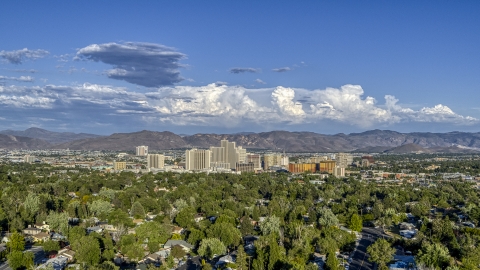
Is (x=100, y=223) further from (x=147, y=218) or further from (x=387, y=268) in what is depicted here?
(x=387, y=268)

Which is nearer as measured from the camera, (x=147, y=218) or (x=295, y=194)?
(x=147, y=218)

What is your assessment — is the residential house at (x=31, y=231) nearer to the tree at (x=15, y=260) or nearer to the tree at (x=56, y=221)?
the tree at (x=56, y=221)

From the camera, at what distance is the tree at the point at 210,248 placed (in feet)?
112

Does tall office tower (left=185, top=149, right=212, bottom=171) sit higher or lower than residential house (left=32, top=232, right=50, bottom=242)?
higher

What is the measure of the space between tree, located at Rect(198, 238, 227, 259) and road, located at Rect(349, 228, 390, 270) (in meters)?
9.73

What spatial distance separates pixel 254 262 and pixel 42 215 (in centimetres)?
2617

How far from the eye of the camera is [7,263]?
3281cm

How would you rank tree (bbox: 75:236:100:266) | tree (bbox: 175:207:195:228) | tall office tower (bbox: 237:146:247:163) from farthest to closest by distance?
tall office tower (bbox: 237:146:247:163) → tree (bbox: 175:207:195:228) → tree (bbox: 75:236:100:266)

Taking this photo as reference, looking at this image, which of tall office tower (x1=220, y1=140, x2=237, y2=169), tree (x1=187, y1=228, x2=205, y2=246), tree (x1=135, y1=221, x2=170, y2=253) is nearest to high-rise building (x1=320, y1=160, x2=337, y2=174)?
tall office tower (x1=220, y1=140, x2=237, y2=169)

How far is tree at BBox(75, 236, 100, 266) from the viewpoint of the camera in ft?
101

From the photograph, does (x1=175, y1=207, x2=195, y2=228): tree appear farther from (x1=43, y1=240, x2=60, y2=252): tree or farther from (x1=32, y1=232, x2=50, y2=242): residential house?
(x1=43, y1=240, x2=60, y2=252): tree

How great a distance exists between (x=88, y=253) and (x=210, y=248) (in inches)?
340

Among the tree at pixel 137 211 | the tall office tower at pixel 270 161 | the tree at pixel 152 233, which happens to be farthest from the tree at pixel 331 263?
the tall office tower at pixel 270 161

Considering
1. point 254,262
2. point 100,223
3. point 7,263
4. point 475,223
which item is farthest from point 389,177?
point 7,263
